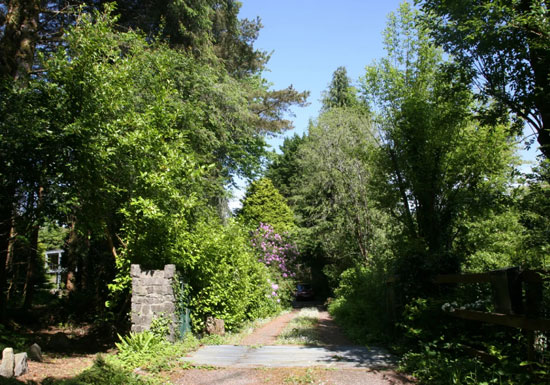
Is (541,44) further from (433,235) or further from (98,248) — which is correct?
(98,248)

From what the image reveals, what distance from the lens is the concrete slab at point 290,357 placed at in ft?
18.8

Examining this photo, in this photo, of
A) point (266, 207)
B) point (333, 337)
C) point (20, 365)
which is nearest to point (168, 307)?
point (20, 365)

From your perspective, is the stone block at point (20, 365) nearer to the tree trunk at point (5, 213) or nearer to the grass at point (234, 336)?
the tree trunk at point (5, 213)

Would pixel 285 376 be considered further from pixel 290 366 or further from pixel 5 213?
pixel 5 213

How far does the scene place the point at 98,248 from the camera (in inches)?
522

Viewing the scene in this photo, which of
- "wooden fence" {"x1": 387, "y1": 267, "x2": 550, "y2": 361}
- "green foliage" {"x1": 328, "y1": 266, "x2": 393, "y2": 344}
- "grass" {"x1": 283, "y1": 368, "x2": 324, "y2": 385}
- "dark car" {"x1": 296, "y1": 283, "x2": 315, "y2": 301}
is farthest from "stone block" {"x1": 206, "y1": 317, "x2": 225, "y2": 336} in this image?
"dark car" {"x1": 296, "y1": 283, "x2": 315, "y2": 301}

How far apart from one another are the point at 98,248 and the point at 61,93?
788 centimetres

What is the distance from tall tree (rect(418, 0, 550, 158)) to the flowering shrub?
10917mm

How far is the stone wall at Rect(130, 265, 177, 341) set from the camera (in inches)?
276

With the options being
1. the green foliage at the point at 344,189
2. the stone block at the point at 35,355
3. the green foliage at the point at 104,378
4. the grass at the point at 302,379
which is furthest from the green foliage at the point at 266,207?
the green foliage at the point at 104,378

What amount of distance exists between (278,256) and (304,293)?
8013 mm

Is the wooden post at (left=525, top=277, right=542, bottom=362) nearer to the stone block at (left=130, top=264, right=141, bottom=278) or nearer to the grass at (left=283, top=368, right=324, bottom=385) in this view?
the grass at (left=283, top=368, right=324, bottom=385)

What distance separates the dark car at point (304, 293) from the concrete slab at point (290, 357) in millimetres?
18403

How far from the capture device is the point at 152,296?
709cm
